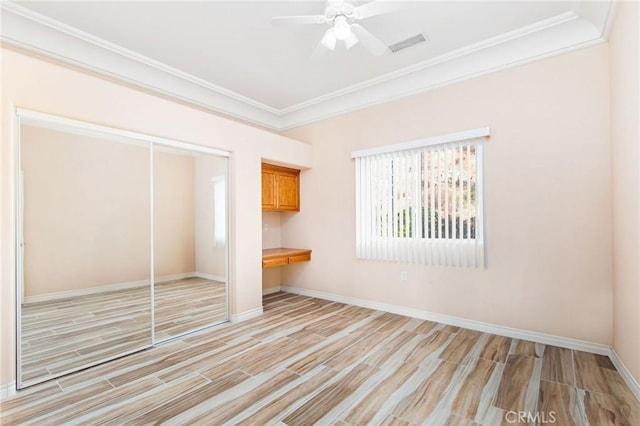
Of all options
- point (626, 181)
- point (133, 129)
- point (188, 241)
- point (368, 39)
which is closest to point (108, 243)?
point (188, 241)

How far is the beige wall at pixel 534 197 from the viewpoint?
2.83 meters

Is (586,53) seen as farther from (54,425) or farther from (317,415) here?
(54,425)

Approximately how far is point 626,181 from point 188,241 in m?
4.08

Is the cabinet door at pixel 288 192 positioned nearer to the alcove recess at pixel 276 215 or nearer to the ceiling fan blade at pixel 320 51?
the alcove recess at pixel 276 215

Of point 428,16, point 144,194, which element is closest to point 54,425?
point 144,194

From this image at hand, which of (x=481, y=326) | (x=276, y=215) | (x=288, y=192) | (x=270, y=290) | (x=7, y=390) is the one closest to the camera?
(x=7, y=390)

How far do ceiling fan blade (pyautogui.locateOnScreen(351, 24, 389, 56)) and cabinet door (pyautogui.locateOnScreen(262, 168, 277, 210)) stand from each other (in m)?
2.45

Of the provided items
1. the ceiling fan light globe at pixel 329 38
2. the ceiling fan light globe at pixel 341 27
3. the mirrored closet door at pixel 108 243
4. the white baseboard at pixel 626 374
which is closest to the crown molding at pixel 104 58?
the mirrored closet door at pixel 108 243

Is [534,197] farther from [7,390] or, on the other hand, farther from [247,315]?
[7,390]

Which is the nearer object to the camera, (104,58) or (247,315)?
(104,58)

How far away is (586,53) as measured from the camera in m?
2.88

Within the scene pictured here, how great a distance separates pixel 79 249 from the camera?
2.79 m

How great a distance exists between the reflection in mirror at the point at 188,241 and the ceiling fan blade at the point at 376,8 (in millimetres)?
2278

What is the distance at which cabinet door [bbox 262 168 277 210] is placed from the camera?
182 inches
